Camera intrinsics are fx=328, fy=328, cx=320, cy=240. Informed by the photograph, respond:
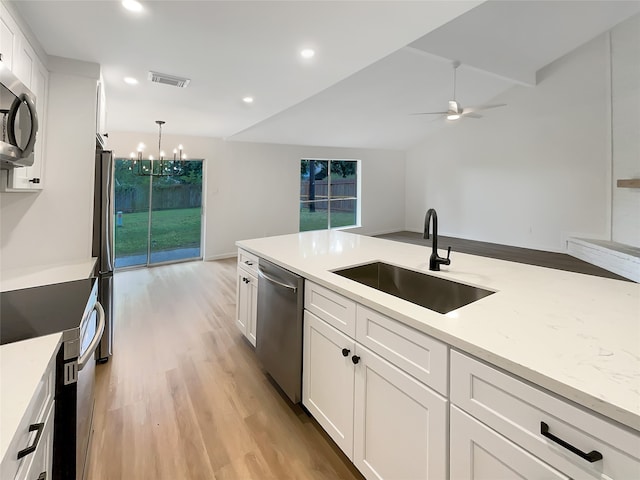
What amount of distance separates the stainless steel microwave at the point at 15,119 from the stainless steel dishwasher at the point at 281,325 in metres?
1.40

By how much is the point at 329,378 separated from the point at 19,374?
1262 mm

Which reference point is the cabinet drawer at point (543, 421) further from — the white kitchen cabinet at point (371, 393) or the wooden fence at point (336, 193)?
the wooden fence at point (336, 193)

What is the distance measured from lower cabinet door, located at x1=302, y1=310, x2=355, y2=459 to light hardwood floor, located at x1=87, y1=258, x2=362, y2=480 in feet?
0.64

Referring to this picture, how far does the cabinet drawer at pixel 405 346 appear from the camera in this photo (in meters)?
1.12

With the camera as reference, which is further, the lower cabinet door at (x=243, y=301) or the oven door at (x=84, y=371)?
the lower cabinet door at (x=243, y=301)

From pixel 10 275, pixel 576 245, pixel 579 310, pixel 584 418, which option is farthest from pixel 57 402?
pixel 576 245

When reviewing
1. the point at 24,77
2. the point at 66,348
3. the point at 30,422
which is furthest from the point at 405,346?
the point at 24,77

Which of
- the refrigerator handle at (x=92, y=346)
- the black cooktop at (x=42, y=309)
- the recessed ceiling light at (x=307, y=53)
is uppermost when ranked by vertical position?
the recessed ceiling light at (x=307, y=53)

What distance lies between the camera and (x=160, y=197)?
6113mm

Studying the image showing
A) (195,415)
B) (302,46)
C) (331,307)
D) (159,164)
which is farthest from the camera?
(159,164)

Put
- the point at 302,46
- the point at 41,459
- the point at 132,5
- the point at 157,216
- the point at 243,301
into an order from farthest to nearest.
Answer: the point at 157,216 < the point at 243,301 < the point at 302,46 < the point at 132,5 < the point at 41,459

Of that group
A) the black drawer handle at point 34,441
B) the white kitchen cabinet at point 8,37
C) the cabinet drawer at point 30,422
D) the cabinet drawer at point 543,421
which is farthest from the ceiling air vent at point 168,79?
the cabinet drawer at point 543,421

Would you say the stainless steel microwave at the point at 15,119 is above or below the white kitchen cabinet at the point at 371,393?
above

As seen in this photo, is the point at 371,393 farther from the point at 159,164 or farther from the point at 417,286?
the point at 159,164
